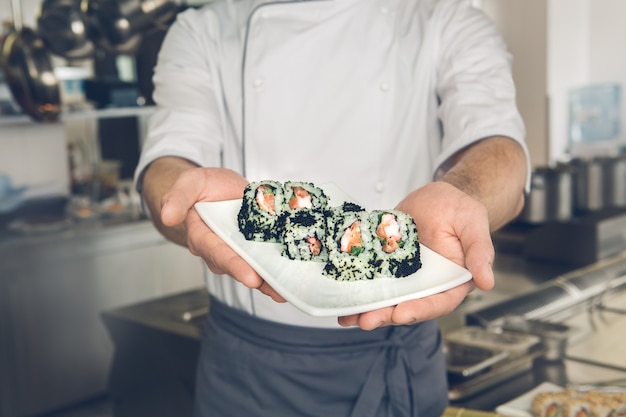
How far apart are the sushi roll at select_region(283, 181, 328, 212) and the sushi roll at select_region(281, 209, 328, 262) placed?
50mm

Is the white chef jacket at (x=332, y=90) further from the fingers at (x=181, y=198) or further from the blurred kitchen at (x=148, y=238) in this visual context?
the blurred kitchen at (x=148, y=238)

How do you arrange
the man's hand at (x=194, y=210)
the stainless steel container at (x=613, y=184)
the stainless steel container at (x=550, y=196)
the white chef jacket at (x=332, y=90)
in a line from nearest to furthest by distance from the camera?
the man's hand at (x=194, y=210)
the white chef jacket at (x=332, y=90)
the stainless steel container at (x=550, y=196)
the stainless steel container at (x=613, y=184)

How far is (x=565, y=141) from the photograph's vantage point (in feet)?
21.8

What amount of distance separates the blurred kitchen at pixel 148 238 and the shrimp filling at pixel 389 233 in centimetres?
47

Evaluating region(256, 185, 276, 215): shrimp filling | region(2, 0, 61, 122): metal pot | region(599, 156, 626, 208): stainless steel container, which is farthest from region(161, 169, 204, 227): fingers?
region(599, 156, 626, 208): stainless steel container

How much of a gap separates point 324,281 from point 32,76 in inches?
71.7

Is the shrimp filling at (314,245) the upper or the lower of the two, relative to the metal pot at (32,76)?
lower

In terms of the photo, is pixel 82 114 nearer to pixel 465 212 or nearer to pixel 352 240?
pixel 352 240

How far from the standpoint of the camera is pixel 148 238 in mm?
4535

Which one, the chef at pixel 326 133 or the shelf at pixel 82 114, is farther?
the shelf at pixel 82 114

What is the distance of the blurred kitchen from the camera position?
2.17 meters

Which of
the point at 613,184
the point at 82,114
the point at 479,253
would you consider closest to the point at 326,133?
the point at 479,253

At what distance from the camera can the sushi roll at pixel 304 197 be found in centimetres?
152

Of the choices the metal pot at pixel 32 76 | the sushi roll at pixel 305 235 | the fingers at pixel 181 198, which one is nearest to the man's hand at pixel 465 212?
the sushi roll at pixel 305 235
